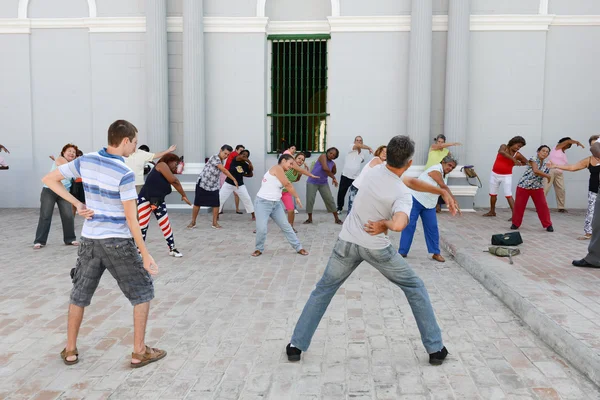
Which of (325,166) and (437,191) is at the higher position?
(437,191)

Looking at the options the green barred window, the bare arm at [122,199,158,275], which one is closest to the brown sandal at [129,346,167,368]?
the bare arm at [122,199,158,275]

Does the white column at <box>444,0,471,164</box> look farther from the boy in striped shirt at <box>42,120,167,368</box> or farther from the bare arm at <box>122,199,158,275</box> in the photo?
the bare arm at <box>122,199,158,275</box>

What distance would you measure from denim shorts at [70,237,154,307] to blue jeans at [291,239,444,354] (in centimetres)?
120

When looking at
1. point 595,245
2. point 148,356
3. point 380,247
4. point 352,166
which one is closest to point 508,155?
point 352,166

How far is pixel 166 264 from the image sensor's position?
24.8 feet

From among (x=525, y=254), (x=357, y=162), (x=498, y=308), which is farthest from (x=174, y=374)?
(x=357, y=162)

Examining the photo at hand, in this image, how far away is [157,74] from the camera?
1288 cm

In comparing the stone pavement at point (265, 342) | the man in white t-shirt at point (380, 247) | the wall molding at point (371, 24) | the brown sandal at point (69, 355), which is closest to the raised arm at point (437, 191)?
the man in white t-shirt at point (380, 247)

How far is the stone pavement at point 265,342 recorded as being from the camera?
11.8ft

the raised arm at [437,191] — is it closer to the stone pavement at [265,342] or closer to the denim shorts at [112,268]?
the stone pavement at [265,342]

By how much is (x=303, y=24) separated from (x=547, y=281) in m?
9.31

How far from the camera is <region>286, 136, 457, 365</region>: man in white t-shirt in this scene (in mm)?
3811

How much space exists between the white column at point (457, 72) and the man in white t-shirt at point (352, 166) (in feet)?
6.74

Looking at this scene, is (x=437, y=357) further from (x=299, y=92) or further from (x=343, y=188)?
(x=299, y=92)
